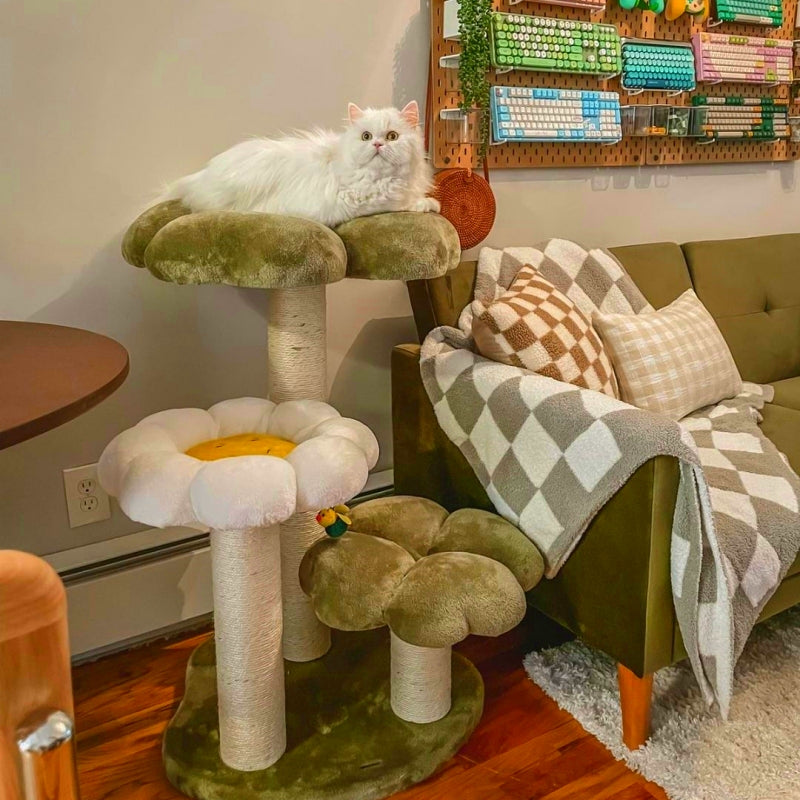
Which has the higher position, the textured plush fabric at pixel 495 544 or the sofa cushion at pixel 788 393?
the sofa cushion at pixel 788 393

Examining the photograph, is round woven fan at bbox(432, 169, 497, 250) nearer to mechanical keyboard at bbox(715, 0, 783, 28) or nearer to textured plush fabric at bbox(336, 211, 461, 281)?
textured plush fabric at bbox(336, 211, 461, 281)

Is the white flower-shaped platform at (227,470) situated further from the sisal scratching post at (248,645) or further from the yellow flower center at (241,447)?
the sisal scratching post at (248,645)

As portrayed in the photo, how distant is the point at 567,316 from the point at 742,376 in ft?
2.56

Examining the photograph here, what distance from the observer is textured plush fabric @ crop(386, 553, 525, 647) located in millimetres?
→ 1318

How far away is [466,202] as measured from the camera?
1.92 meters

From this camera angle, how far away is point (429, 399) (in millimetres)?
1790

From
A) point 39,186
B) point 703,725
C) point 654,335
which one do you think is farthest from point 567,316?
point 39,186

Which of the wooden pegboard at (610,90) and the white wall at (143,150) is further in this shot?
the wooden pegboard at (610,90)

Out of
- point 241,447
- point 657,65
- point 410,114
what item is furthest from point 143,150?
point 657,65

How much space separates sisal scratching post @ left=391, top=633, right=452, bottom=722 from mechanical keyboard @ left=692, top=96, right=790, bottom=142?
1.77 meters

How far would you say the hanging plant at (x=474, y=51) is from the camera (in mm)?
1882

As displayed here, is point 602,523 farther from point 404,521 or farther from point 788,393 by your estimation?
point 788,393

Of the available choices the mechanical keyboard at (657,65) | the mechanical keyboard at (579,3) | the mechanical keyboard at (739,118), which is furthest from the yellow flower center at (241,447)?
the mechanical keyboard at (739,118)

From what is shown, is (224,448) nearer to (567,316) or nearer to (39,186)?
(39,186)
